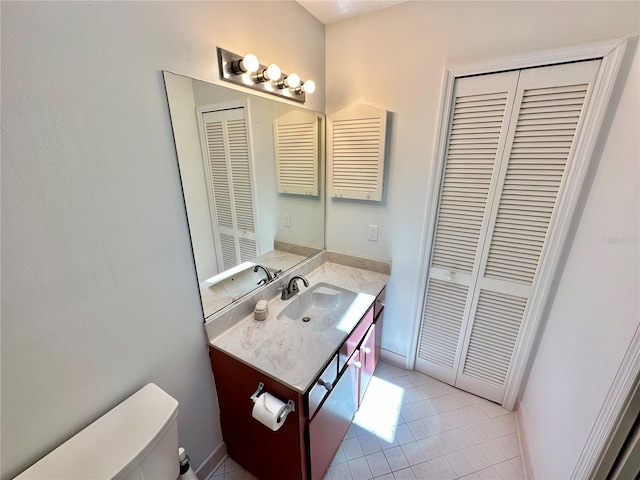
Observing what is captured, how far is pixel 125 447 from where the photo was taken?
789 millimetres

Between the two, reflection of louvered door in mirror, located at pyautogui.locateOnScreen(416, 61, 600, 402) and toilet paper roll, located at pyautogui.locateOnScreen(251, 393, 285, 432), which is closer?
toilet paper roll, located at pyautogui.locateOnScreen(251, 393, 285, 432)

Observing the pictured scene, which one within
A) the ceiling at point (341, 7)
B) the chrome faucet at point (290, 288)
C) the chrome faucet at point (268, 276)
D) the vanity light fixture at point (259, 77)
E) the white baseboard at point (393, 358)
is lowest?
the white baseboard at point (393, 358)

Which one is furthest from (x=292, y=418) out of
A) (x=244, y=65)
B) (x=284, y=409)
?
(x=244, y=65)

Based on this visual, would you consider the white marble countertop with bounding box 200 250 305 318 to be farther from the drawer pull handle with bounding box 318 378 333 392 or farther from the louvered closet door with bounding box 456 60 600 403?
the louvered closet door with bounding box 456 60 600 403

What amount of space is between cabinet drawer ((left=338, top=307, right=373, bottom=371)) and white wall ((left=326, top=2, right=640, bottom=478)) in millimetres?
456

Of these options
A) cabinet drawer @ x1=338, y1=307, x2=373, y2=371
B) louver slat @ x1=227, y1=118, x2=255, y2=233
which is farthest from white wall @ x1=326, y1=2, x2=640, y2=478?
louver slat @ x1=227, y1=118, x2=255, y2=233

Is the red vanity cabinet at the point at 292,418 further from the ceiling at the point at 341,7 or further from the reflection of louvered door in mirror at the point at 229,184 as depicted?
the ceiling at the point at 341,7

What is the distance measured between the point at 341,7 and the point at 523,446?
2687 millimetres

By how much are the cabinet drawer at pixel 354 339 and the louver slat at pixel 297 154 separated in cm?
90

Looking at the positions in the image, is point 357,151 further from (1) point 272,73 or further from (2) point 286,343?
(2) point 286,343

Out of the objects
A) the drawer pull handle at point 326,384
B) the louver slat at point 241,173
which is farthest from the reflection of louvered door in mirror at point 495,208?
the louver slat at point 241,173

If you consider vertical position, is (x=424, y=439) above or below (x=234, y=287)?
below

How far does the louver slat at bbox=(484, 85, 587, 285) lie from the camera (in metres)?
1.22

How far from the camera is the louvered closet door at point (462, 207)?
1350 millimetres
